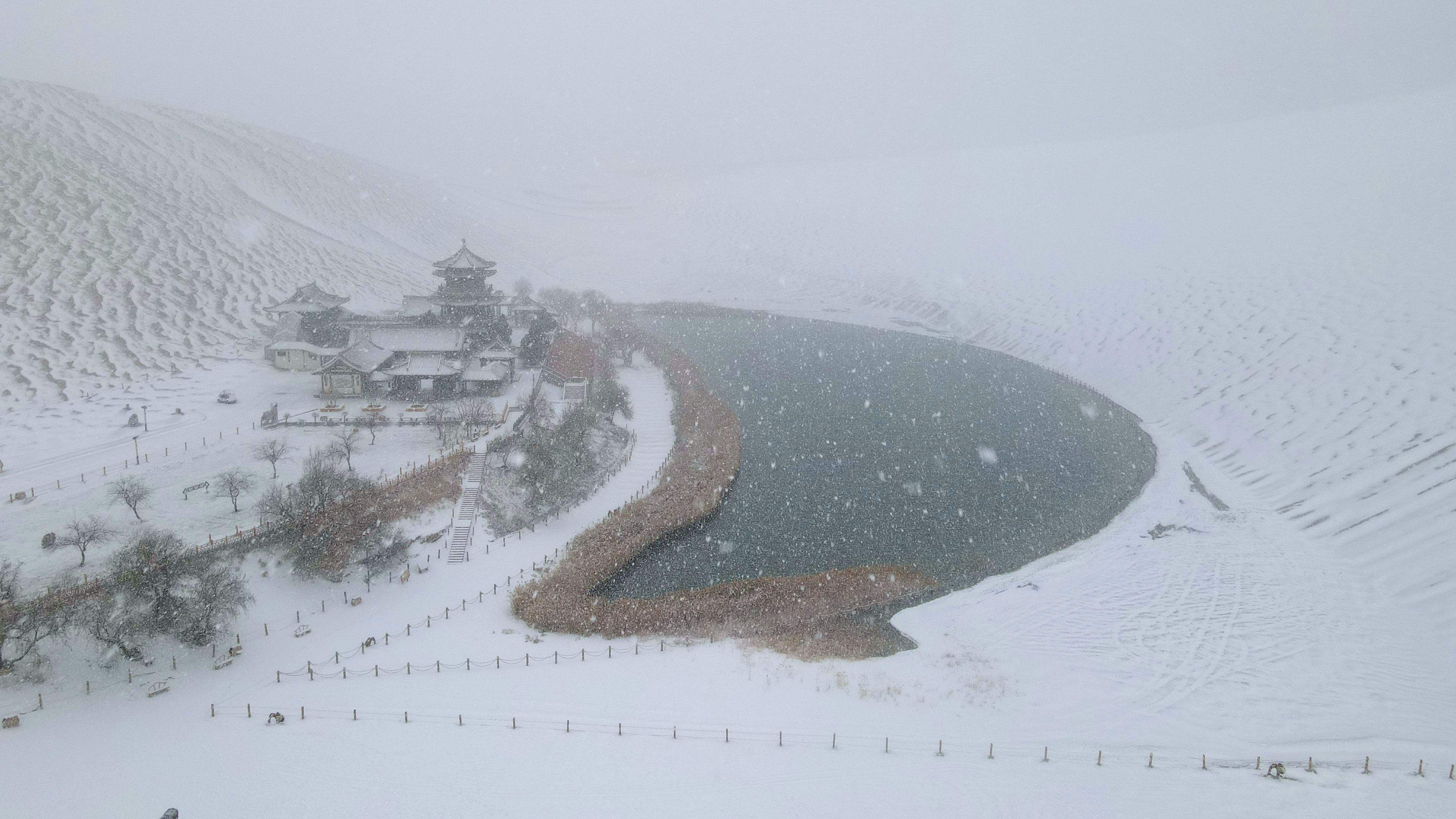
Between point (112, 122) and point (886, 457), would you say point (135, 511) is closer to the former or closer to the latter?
point (886, 457)

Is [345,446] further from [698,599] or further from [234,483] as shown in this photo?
[698,599]

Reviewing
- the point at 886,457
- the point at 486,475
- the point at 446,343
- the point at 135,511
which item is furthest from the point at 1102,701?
the point at 446,343

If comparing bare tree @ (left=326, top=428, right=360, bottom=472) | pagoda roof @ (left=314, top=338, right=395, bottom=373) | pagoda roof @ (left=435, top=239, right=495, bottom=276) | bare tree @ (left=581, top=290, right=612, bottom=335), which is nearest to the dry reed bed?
bare tree @ (left=326, top=428, right=360, bottom=472)

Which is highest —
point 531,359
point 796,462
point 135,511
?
point 531,359

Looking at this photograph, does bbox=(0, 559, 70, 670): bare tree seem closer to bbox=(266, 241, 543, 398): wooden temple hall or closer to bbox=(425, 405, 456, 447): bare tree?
bbox=(425, 405, 456, 447): bare tree

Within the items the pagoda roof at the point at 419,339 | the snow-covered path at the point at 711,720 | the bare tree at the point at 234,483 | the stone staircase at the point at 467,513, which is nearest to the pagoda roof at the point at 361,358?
the pagoda roof at the point at 419,339

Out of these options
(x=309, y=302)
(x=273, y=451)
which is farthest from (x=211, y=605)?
(x=309, y=302)

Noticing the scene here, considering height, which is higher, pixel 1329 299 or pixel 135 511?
pixel 1329 299
